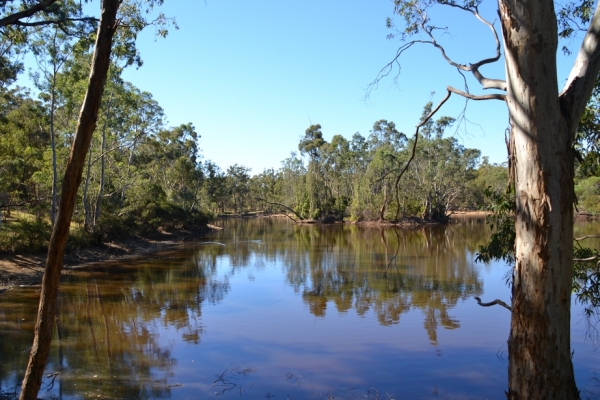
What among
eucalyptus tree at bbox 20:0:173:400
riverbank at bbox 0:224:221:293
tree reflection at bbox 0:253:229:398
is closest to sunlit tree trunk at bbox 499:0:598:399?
eucalyptus tree at bbox 20:0:173:400

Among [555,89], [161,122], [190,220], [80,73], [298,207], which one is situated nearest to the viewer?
[555,89]

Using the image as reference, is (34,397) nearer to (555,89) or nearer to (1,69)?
(555,89)

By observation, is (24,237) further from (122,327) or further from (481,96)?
A: (481,96)

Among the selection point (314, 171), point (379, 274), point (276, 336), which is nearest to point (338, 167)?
point (314, 171)

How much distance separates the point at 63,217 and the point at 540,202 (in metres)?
3.06

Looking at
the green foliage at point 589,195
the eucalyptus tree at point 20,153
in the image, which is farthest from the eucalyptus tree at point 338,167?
the eucalyptus tree at point 20,153

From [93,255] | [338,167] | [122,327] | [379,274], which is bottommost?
[122,327]

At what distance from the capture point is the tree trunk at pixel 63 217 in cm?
318

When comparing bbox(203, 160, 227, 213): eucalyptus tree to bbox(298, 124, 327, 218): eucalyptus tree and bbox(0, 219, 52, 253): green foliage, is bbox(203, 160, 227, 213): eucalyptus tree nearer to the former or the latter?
bbox(298, 124, 327, 218): eucalyptus tree

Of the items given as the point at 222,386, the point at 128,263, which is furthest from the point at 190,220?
the point at 222,386

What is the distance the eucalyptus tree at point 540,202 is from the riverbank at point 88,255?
13.4 meters

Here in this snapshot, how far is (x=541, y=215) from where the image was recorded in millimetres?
2627

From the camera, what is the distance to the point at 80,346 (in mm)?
7781

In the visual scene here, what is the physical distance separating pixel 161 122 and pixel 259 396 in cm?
2382
